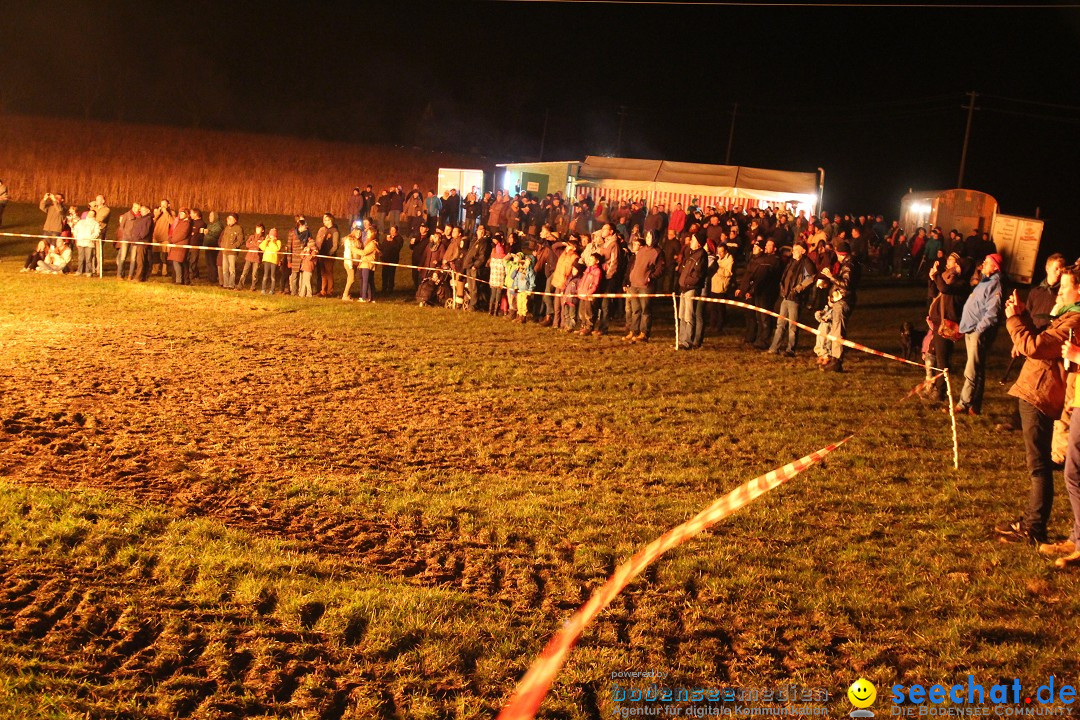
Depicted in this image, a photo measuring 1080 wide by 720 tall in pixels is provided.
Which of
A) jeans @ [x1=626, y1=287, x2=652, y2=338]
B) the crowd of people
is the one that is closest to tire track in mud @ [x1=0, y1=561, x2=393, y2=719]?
the crowd of people

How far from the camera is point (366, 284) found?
21578 millimetres

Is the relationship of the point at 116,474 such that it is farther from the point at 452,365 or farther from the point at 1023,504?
the point at 1023,504

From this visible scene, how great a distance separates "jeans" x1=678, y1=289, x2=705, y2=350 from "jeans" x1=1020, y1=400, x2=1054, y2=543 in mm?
9282

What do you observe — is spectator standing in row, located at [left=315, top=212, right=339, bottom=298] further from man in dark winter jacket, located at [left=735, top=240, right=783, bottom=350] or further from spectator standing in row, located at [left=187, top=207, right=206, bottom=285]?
man in dark winter jacket, located at [left=735, top=240, right=783, bottom=350]

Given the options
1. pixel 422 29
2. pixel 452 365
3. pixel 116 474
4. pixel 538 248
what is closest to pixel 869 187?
pixel 422 29

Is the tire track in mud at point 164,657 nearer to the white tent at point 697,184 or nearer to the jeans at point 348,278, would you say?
the jeans at point 348,278

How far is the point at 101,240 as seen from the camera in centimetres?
2261

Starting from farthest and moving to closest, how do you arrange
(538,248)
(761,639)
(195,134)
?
1. (195,134)
2. (538,248)
3. (761,639)

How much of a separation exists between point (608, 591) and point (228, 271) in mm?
18192

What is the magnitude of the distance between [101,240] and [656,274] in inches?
521

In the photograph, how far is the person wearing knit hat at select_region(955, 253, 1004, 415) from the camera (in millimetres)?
11578

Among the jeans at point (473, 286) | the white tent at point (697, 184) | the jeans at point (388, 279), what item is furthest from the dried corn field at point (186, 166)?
the jeans at point (473, 286)

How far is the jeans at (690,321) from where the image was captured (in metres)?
16.8

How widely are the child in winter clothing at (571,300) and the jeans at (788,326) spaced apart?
150 inches
